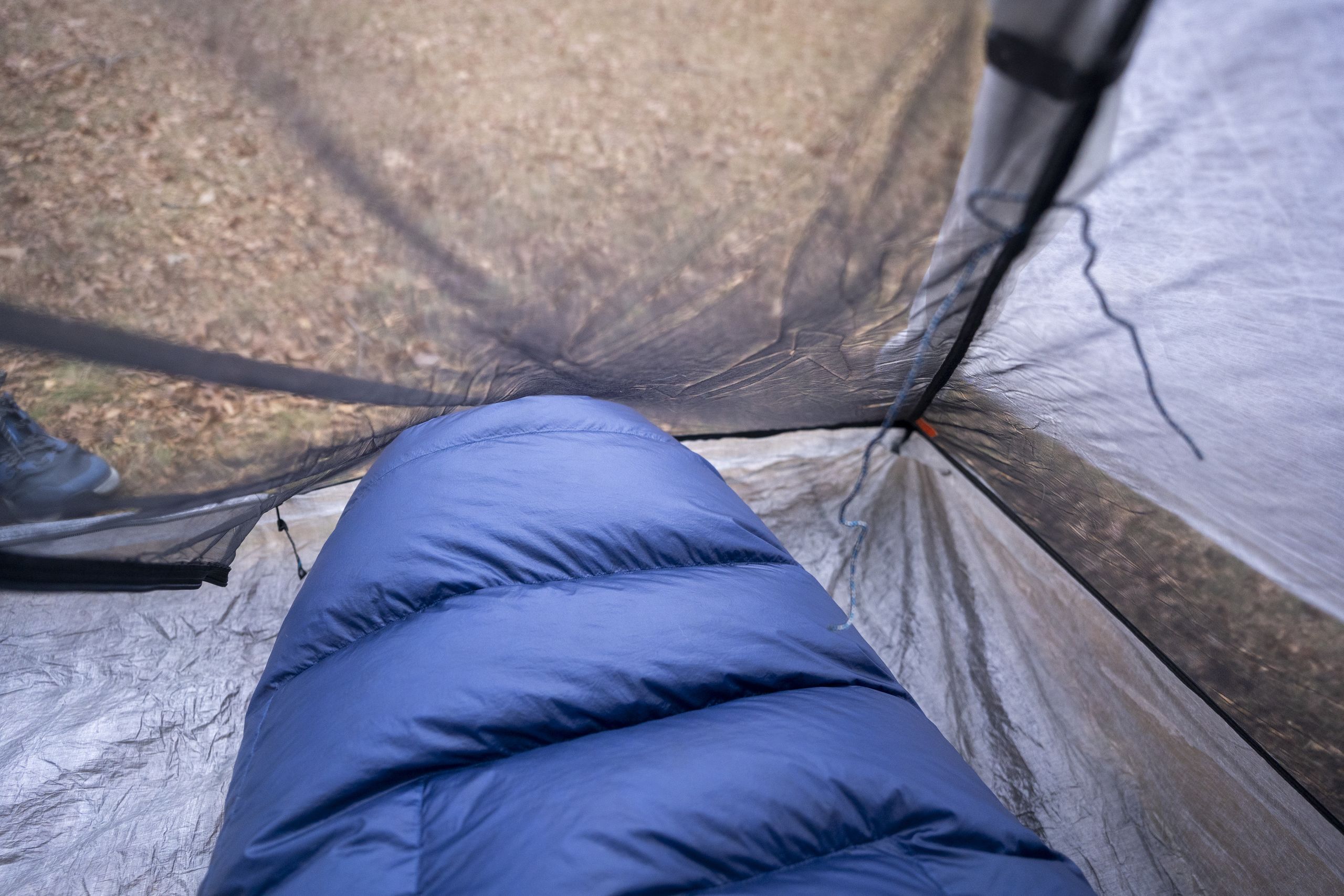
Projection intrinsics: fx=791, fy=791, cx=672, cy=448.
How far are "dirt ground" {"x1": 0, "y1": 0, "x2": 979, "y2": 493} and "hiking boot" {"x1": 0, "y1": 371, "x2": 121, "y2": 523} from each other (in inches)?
1.0

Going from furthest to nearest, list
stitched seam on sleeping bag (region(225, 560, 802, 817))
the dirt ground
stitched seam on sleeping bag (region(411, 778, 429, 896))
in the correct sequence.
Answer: the dirt ground < stitched seam on sleeping bag (region(225, 560, 802, 817)) < stitched seam on sleeping bag (region(411, 778, 429, 896))

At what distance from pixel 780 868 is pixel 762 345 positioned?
0.76 meters

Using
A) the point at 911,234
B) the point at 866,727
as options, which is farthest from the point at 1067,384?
the point at 866,727

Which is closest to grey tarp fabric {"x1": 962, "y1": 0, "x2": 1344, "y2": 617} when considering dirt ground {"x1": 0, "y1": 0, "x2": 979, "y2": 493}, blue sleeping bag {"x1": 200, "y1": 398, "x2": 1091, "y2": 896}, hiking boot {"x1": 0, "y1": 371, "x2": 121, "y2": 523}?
dirt ground {"x1": 0, "y1": 0, "x2": 979, "y2": 493}

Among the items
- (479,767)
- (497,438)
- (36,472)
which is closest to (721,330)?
(497,438)

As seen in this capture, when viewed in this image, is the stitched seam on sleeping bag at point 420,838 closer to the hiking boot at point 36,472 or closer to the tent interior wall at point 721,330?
the tent interior wall at point 721,330

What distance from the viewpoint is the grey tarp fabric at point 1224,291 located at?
26.5 inches

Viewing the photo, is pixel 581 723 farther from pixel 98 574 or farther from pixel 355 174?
pixel 98 574

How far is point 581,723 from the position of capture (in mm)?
728

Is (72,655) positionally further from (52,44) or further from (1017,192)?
(1017,192)

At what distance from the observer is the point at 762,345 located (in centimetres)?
121

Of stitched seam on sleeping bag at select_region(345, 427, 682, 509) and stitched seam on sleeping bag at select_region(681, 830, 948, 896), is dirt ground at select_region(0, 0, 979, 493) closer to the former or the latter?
stitched seam on sleeping bag at select_region(345, 427, 682, 509)

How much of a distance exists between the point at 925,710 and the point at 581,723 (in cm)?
78

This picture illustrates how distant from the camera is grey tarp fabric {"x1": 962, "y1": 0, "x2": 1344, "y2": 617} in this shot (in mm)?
673
